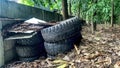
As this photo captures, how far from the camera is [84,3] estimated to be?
A: 1059 cm

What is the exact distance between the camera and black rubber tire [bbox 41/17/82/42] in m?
5.21

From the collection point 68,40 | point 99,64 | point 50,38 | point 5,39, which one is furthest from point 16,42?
point 99,64

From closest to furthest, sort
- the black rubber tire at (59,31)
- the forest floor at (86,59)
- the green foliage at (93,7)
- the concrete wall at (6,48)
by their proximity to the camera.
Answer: the forest floor at (86,59), the black rubber tire at (59,31), the concrete wall at (6,48), the green foliage at (93,7)

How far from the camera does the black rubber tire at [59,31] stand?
5215 mm

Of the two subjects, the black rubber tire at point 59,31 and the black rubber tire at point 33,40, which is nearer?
the black rubber tire at point 59,31

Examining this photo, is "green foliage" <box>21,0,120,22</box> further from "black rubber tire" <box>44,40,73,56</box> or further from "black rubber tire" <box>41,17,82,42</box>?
"black rubber tire" <box>44,40,73,56</box>

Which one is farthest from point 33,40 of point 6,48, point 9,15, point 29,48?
point 9,15

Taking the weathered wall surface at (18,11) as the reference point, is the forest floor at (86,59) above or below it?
below

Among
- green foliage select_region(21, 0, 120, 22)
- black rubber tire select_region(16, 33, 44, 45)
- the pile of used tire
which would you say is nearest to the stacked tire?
black rubber tire select_region(16, 33, 44, 45)

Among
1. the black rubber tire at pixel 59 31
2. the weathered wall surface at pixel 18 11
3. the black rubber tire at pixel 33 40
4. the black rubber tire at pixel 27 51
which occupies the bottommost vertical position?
the black rubber tire at pixel 27 51

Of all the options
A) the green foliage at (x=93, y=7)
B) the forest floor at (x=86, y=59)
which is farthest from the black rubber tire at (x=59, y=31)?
the green foliage at (x=93, y=7)

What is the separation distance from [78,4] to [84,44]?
566 cm

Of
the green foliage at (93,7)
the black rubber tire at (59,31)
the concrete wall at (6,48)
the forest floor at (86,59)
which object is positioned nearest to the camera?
the forest floor at (86,59)

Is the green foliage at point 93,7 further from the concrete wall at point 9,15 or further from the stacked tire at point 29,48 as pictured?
the stacked tire at point 29,48
